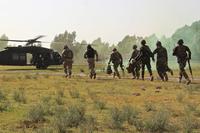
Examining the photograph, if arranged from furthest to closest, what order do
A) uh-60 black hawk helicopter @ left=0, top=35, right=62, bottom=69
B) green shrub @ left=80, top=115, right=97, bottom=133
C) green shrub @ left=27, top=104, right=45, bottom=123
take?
uh-60 black hawk helicopter @ left=0, top=35, right=62, bottom=69 → green shrub @ left=27, top=104, right=45, bottom=123 → green shrub @ left=80, top=115, right=97, bottom=133

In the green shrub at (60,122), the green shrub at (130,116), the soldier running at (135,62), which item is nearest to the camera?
the green shrub at (60,122)

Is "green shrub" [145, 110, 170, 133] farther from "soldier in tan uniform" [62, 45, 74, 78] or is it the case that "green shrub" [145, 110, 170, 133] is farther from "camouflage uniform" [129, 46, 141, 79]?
"soldier in tan uniform" [62, 45, 74, 78]

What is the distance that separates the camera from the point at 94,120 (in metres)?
11.4

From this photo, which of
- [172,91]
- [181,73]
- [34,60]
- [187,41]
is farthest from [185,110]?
[187,41]

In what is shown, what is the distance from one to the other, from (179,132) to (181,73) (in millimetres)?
12486

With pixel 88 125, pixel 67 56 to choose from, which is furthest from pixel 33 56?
pixel 88 125

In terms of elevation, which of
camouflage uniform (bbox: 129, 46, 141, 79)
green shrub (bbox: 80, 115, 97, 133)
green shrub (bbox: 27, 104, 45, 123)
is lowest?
green shrub (bbox: 80, 115, 97, 133)

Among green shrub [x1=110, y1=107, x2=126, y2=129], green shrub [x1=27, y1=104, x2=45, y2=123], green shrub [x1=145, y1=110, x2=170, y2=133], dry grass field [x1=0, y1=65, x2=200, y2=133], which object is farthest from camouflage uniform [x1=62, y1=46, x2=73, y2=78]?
green shrub [x1=145, y1=110, x2=170, y2=133]

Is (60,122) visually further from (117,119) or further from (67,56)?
(67,56)

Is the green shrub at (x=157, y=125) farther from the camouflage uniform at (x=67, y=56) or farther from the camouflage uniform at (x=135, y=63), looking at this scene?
the camouflage uniform at (x=67, y=56)

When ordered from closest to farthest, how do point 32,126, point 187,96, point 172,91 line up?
point 32,126
point 187,96
point 172,91

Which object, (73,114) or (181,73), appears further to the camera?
(181,73)

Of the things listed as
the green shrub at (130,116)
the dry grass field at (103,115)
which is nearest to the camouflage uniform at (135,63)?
the dry grass field at (103,115)

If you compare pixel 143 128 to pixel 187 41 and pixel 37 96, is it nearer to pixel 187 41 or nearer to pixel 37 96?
pixel 37 96
